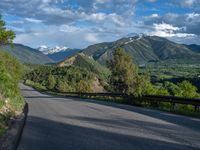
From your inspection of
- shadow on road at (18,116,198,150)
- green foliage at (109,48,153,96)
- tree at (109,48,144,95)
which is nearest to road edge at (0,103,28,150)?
shadow on road at (18,116,198,150)

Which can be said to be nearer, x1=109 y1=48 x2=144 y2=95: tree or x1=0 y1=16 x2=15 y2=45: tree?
x1=0 y1=16 x2=15 y2=45: tree

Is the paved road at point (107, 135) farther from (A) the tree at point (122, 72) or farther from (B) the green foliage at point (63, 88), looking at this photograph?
(B) the green foliage at point (63, 88)

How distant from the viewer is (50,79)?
Result: 169 m

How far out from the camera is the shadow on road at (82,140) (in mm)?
10797

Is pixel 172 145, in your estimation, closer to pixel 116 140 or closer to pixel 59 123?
pixel 116 140

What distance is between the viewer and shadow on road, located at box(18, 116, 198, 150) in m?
10.8

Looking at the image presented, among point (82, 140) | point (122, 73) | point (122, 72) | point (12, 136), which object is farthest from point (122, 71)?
point (82, 140)

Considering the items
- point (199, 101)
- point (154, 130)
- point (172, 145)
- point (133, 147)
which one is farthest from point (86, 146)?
point (199, 101)

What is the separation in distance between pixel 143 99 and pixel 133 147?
22.2 meters

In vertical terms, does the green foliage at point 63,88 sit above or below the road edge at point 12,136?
below

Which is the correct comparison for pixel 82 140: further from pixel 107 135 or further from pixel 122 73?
pixel 122 73

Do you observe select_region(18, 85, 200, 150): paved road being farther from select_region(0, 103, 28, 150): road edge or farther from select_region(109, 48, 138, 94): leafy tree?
select_region(109, 48, 138, 94): leafy tree

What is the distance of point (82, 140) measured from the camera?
11914 millimetres

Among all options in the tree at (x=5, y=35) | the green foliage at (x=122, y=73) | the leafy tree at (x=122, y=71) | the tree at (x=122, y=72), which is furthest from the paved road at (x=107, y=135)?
the leafy tree at (x=122, y=71)
